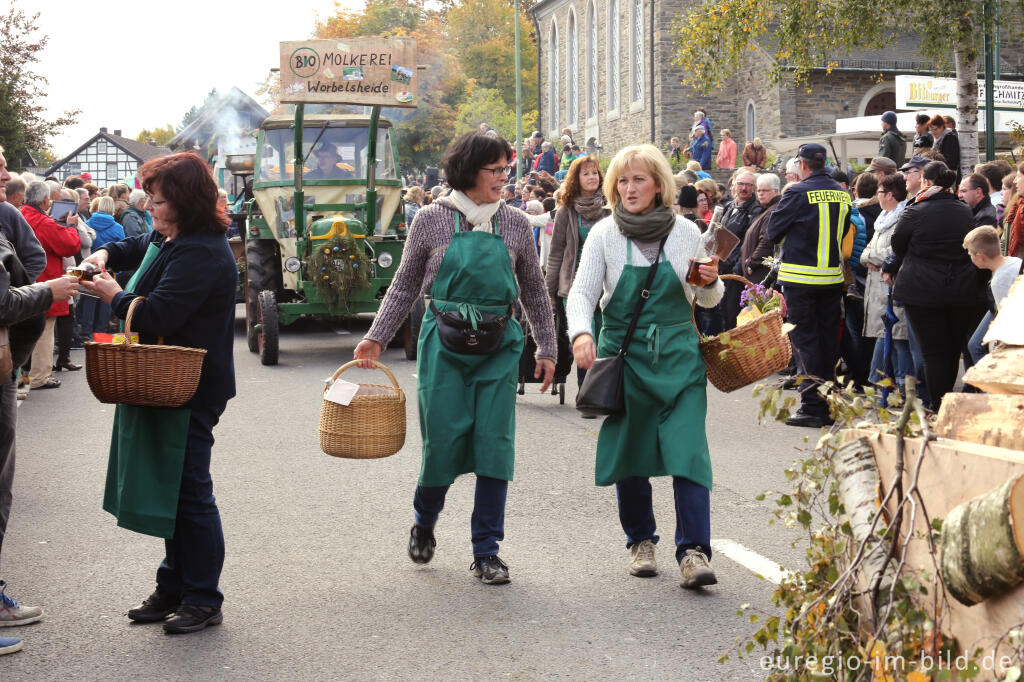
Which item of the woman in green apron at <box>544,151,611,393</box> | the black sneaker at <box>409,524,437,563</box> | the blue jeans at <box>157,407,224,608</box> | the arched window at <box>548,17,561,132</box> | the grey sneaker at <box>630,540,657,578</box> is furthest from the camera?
the arched window at <box>548,17,561,132</box>

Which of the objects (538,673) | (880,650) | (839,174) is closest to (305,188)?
(839,174)

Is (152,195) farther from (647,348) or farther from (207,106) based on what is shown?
(207,106)

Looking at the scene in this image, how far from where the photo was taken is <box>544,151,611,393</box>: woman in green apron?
9.47 metres

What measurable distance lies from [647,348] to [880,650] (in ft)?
8.12

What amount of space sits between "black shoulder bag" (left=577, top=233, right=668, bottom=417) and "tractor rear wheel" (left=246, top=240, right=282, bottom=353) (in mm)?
10188

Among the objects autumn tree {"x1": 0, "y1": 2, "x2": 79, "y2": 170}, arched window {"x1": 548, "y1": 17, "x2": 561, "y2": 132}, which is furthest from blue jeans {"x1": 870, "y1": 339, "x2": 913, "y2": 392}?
arched window {"x1": 548, "y1": 17, "x2": 561, "y2": 132}

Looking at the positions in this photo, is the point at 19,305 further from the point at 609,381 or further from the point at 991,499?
the point at 991,499

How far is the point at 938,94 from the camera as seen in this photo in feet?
94.7

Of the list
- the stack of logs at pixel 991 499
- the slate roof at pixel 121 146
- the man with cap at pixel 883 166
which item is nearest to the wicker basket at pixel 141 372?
the stack of logs at pixel 991 499

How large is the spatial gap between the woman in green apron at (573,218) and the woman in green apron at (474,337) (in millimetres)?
3835

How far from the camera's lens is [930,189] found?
30.2 ft

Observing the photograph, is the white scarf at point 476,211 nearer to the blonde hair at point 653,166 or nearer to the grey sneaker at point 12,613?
the blonde hair at point 653,166

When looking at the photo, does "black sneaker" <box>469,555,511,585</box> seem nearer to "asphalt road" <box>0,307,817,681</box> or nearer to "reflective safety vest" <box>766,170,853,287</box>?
"asphalt road" <box>0,307,817,681</box>

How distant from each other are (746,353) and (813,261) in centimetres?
472
